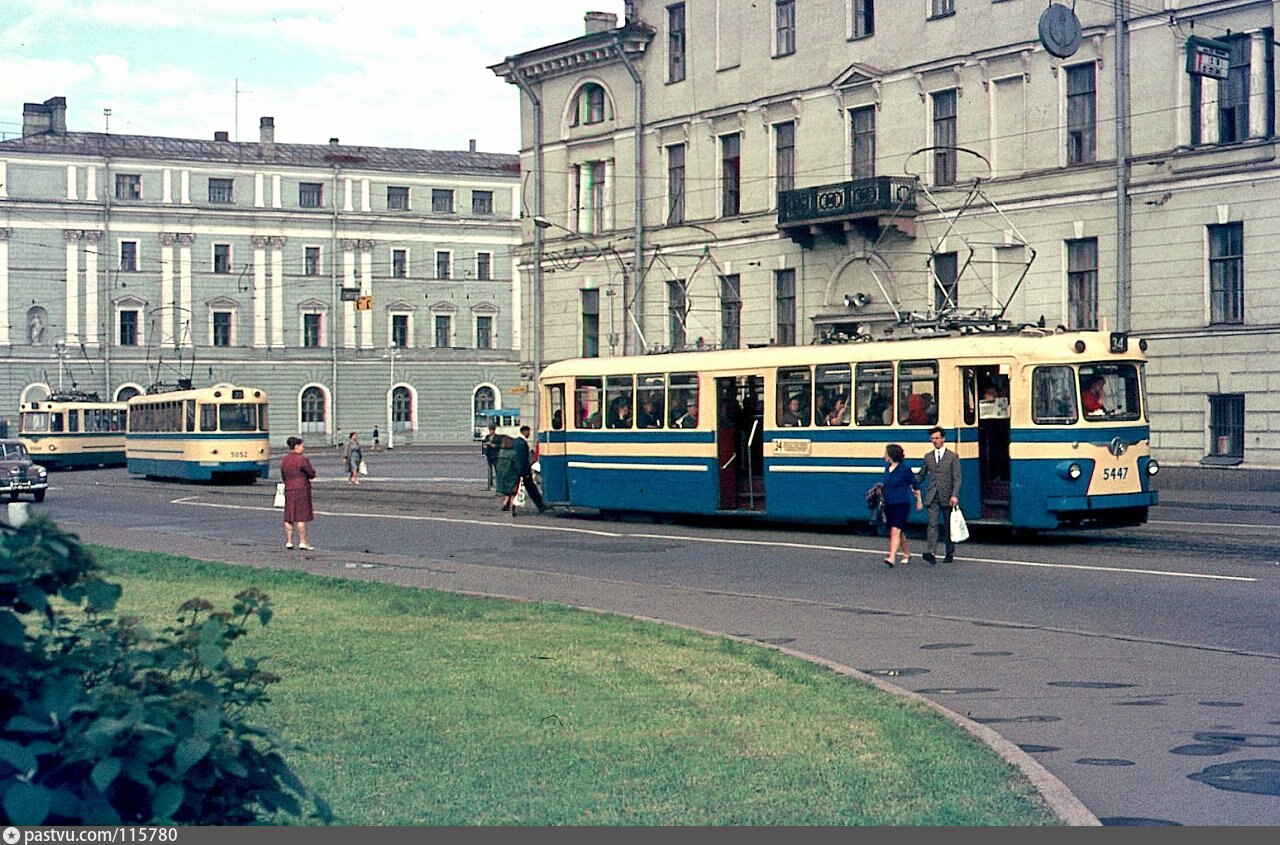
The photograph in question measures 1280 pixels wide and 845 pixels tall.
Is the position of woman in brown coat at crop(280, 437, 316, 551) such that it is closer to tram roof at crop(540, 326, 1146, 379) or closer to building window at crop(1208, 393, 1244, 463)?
tram roof at crop(540, 326, 1146, 379)

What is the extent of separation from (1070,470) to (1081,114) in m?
18.8

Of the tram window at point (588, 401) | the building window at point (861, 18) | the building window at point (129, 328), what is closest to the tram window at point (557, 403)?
the tram window at point (588, 401)

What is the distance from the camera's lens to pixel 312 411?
301 ft

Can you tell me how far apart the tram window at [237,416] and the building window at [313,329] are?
41.7 metres

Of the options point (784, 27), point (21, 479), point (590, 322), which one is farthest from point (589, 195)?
point (21, 479)

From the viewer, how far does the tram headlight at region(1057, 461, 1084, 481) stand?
914 inches

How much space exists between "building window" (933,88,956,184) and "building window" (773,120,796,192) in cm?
510

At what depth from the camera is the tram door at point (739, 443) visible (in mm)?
28188

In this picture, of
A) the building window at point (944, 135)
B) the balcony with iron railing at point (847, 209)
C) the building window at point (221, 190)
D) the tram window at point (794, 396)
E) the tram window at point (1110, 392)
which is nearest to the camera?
the tram window at point (1110, 392)

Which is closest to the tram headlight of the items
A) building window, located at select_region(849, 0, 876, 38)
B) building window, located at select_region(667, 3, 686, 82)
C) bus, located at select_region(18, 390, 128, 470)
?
building window, located at select_region(849, 0, 876, 38)

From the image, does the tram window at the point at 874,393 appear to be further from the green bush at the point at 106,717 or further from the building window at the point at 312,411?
the building window at the point at 312,411

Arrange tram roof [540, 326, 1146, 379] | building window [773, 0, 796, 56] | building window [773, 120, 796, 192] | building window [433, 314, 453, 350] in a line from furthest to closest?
building window [433, 314, 453, 350] < building window [773, 120, 796, 192] < building window [773, 0, 796, 56] < tram roof [540, 326, 1146, 379]

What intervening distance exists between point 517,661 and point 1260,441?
28317 mm

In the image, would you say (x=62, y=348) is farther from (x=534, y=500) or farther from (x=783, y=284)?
(x=534, y=500)
